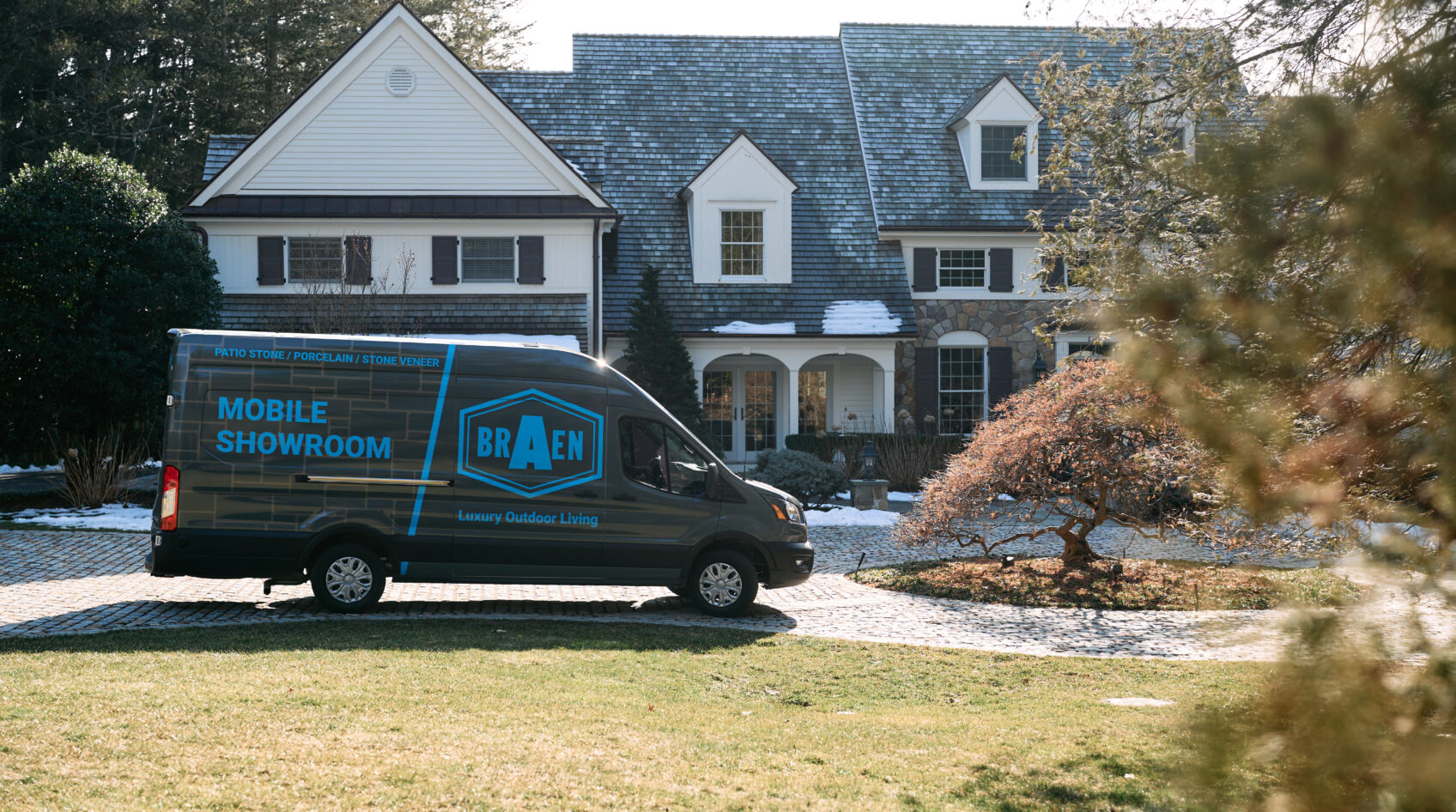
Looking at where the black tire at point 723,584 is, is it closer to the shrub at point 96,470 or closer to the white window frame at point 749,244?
the shrub at point 96,470

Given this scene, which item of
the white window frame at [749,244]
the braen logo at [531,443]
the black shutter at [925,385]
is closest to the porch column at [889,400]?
the black shutter at [925,385]

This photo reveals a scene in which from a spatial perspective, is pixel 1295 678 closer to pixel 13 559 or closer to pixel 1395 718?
pixel 1395 718

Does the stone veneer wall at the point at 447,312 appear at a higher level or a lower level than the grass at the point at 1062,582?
higher

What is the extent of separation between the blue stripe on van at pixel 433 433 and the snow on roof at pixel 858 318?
1455 centimetres

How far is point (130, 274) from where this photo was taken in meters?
18.5

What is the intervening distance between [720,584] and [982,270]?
17.1 meters

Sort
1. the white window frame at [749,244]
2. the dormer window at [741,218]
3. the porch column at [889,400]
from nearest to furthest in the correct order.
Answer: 1. the porch column at [889,400]
2. the dormer window at [741,218]
3. the white window frame at [749,244]

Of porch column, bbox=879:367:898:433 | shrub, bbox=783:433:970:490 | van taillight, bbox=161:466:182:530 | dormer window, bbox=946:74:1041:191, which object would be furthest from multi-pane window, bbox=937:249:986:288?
van taillight, bbox=161:466:182:530

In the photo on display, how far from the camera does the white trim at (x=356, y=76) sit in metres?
23.0

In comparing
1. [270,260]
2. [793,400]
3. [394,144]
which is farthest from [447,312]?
[793,400]

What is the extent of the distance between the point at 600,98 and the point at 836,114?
583 centimetres

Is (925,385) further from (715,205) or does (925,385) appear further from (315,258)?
(315,258)

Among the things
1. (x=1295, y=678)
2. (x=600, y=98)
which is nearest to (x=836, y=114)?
(x=600, y=98)

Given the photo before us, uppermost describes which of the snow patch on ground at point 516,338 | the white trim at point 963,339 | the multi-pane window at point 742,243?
the multi-pane window at point 742,243
